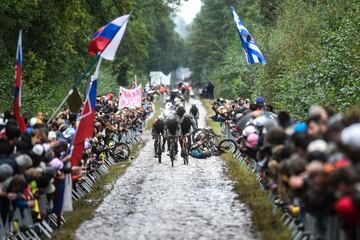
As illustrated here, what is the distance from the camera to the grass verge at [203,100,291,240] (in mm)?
13633

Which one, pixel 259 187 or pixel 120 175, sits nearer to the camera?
pixel 259 187

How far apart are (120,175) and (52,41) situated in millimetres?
12351

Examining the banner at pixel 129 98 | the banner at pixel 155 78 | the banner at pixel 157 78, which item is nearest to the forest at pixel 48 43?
the banner at pixel 129 98

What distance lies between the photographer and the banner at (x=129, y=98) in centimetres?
3438

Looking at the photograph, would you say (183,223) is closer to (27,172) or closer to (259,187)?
(27,172)

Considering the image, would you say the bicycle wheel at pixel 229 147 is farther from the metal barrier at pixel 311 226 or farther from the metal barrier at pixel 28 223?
the metal barrier at pixel 311 226

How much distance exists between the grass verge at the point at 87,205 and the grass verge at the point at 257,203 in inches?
140

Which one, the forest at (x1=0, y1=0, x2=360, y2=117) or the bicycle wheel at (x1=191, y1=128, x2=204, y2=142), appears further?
the bicycle wheel at (x1=191, y1=128, x2=204, y2=142)

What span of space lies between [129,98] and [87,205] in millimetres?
17738

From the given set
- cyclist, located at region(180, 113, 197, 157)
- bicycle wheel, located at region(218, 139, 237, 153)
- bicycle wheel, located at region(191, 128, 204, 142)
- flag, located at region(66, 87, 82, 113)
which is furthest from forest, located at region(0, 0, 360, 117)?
flag, located at region(66, 87, 82, 113)

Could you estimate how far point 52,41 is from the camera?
35.0 m

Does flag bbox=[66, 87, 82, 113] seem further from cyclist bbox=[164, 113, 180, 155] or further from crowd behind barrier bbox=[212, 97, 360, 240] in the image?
crowd behind barrier bbox=[212, 97, 360, 240]

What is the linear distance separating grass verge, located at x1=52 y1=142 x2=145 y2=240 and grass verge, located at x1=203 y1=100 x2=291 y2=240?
3.56m

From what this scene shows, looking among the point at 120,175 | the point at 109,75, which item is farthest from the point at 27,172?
the point at 109,75
